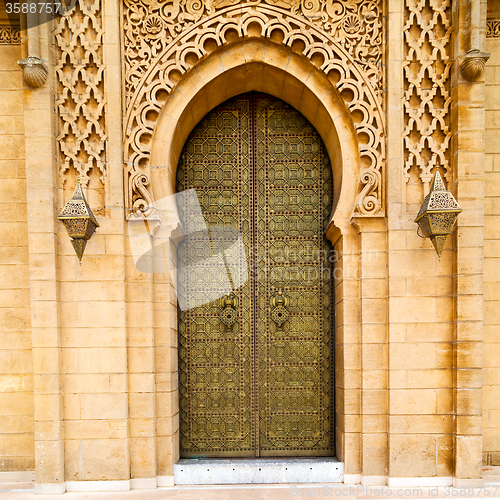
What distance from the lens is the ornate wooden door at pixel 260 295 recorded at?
177 inches

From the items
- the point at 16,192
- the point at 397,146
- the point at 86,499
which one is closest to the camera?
the point at 86,499

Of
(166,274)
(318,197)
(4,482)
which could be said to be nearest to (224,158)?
(318,197)

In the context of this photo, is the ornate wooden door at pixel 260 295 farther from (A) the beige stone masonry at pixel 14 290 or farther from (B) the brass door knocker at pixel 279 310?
(A) the beige stone masonry at pixel 14 290

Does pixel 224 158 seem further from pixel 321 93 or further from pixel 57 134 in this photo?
pixel 57 134

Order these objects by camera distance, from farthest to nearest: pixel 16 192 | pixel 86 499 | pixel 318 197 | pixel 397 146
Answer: pixel 318 197 → pixel 16 192 → pixel 397 146 → pixel 86 499

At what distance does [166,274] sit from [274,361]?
172 centimetres

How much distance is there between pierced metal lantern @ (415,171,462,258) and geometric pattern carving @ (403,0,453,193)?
36 cm

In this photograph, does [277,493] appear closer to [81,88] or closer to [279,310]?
[279,310]

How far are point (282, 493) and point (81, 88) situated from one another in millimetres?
4940

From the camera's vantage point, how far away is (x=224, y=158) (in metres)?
4.64

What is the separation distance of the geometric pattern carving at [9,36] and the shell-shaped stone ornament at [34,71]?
824 mm

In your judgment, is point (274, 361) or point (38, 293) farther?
point (274, 361)

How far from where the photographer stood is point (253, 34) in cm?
405

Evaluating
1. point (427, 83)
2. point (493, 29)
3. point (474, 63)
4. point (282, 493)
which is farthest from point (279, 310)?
point (493, 29)
